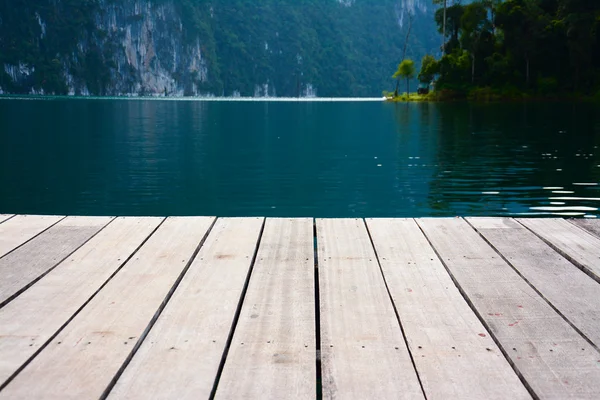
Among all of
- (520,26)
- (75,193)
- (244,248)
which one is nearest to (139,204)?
(75,193)

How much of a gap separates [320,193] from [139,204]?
4.45m

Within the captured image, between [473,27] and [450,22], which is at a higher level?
[450,22]

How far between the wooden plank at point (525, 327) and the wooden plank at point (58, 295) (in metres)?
1.81

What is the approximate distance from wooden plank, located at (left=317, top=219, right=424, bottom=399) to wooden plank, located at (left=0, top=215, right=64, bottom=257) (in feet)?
6.26

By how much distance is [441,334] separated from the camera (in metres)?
2.52

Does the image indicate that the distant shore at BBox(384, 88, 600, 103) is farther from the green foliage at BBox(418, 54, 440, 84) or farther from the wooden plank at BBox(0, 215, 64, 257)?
the wooden plank at BBox(0, 215, 64, 257)

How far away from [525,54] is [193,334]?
85.9 m

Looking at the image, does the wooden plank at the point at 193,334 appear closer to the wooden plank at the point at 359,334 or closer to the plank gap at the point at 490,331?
the wooden plank at the point at 359,334

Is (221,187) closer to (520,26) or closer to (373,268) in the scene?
(373,268)

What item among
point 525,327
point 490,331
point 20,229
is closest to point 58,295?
point 20,229

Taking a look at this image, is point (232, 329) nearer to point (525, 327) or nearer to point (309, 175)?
point (525, 327)

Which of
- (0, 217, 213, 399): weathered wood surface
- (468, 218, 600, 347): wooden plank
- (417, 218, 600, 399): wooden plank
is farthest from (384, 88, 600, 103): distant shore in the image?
(0, 217, 213, 399): weathered wood surface

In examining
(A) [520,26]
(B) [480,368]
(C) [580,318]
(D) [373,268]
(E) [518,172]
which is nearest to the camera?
(B) [480,368]

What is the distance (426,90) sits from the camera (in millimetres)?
102938
